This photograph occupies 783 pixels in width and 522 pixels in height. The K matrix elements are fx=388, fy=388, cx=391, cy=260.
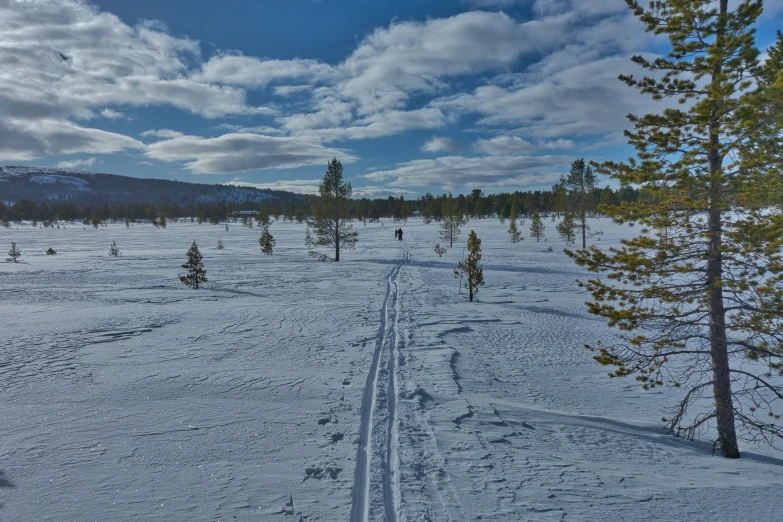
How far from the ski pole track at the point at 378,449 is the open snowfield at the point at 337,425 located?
32 mm

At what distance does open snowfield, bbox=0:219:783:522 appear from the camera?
15.3 ft

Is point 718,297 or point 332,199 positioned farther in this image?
point 332,199

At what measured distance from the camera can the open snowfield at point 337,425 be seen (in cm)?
467

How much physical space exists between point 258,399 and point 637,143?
26.7 ft

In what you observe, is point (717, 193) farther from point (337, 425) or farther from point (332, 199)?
point (332, 199)

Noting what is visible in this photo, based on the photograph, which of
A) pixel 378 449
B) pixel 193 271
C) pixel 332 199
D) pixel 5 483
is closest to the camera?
pixel 5 483

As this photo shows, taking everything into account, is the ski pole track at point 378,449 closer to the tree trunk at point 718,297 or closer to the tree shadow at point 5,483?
the tree shadow at point 5,483

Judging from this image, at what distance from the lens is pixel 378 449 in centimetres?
573

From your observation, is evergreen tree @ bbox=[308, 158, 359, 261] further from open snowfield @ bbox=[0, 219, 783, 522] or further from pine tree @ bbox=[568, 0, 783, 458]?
pine tree @ bbox=[568, 0, 783, 458]

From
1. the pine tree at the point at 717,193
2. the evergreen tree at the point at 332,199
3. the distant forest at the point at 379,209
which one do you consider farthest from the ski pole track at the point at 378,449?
the distant forest at the point at 379,209

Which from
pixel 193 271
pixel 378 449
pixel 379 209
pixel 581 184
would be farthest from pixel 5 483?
pixel 379 209

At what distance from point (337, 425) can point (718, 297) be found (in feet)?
21.2

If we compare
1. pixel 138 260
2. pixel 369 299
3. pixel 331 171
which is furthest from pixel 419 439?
pixel 138 260

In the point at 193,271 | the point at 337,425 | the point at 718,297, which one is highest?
the point at 718,297
